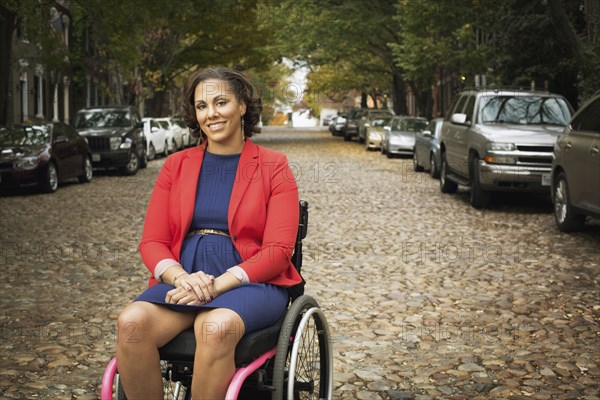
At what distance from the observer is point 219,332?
3.54 m

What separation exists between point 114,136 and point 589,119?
14.9 meters

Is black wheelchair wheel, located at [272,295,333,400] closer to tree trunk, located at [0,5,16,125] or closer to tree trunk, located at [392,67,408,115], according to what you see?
tree trunk, located at [0,5,16,125]

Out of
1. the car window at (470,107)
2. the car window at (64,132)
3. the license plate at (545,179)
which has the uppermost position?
the car window at (470,107)

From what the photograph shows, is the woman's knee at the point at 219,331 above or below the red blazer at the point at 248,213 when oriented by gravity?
below

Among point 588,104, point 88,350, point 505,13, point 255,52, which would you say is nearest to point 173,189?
point 88,350

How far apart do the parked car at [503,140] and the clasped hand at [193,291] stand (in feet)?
36.8

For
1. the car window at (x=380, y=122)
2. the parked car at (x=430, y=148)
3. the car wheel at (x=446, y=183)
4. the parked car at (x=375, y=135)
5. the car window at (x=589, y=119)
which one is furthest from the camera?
the car window at (x=380, y=122)

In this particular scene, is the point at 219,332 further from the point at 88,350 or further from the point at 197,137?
the point at 88,350

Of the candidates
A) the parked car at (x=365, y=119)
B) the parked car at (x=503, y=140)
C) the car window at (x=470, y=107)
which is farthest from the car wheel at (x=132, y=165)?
the parked car at (x=365, y=119)

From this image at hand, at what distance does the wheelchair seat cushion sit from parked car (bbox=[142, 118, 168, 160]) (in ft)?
89.9

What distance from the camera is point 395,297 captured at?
308 inches

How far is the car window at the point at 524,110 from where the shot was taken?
15.6 m

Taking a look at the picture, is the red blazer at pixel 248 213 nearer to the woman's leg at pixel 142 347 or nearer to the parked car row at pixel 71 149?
the woman's leg at pixel 142 347

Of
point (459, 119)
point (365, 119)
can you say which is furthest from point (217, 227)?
point (365, 119)
